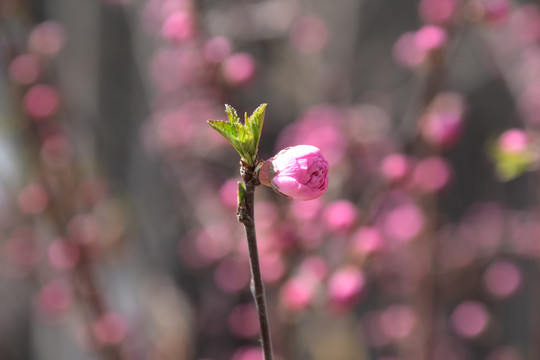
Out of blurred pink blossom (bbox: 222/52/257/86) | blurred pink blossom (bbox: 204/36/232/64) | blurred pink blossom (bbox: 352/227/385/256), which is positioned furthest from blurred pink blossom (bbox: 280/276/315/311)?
blurred pink blossom (bbox: 204/36/232/64)

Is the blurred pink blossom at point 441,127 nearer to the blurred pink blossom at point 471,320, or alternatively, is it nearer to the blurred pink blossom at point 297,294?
the blurred pink blossom at point 297,294

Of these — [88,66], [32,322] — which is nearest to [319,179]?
[88,66]

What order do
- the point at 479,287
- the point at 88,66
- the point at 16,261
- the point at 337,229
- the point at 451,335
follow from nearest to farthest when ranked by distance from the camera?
the point at 337,229 → the point at 16,261 → the point at 479,287 → the point at 451,335 → the point at 88,66

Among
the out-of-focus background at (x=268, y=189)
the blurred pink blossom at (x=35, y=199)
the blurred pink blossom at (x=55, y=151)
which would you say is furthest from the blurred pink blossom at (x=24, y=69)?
the blurred pink blossom at (x=35, y=199)

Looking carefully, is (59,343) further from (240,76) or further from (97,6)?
(240,76)

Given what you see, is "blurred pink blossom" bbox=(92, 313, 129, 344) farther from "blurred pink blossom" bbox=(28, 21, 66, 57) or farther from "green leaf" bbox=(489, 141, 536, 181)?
"green leaf" bbox=(489, 141, 536, 181)

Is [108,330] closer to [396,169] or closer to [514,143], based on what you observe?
[396,169]
